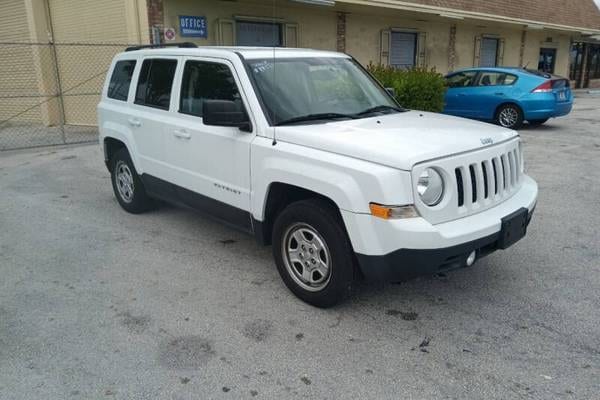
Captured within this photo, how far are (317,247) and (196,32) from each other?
9.40 m

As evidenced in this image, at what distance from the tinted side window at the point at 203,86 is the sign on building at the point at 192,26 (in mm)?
7354

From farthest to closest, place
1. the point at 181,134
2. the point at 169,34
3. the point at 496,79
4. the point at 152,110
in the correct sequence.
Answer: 1. the point at 496,79
2. the point at 169,34
3. the point at 152,110
4. the point at 181,134

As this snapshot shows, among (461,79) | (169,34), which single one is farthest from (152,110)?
(461,79)

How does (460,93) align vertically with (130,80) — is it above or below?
below

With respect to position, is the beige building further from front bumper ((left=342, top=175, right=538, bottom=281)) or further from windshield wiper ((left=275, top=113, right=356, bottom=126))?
front bumper ((left=342, top=175, right=538, bottom=281))

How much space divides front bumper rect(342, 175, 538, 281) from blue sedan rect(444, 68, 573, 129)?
32.7 ft

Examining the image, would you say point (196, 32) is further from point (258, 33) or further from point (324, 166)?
point (324, 166)

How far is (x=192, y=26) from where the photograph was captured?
1170 centimetres

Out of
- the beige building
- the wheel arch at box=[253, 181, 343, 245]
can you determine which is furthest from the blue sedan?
the wheel arch at box=[253, 181, 343, 245]

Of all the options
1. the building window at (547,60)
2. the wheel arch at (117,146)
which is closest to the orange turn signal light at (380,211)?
the wheel arch at (117,146)

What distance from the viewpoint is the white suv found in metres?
3.28

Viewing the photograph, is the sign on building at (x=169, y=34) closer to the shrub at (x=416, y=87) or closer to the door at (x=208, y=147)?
the shrub at (x=416, y=87)

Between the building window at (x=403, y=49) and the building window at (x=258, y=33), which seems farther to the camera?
the building window at (x=403, y=49)

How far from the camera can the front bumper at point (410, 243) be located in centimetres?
321
